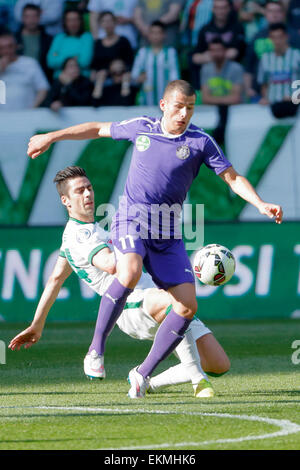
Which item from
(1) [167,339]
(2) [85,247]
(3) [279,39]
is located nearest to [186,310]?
(1) [167,339]

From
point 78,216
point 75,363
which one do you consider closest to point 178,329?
point 78,216

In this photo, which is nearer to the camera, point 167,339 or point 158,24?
point 167,339

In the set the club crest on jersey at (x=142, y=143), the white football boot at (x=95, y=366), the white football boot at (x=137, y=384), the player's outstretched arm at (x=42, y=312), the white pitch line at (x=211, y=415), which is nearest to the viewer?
the white pitch line at (x=211, y=415)

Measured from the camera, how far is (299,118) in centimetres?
1327

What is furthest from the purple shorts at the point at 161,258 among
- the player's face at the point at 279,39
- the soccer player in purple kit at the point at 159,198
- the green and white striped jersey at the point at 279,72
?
the player's face at the point at 279,39

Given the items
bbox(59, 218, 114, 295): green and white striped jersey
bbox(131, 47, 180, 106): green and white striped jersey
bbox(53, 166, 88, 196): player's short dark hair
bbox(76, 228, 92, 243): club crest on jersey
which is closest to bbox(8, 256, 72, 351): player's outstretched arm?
bbox(59, 218, 114, 295): green and white striped jersey

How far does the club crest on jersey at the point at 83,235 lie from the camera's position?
22.5 ft

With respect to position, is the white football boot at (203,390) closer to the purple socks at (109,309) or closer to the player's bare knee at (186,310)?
the player's bare knee at (186,310)

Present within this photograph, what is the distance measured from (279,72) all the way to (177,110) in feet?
25.8

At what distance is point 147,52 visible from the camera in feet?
46.2

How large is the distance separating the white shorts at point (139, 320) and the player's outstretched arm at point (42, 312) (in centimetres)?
53

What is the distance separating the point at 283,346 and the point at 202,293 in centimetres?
280

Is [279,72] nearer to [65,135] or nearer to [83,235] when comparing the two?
[83,235]

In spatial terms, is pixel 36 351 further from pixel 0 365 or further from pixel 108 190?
pixel 108 190
